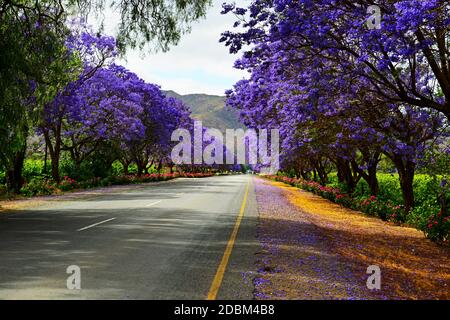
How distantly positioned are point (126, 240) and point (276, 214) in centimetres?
867

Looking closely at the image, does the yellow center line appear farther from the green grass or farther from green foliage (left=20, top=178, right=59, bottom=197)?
green foliage (left=20, top=178, right=59, bottom=197)

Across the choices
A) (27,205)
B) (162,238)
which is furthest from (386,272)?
(27,205)

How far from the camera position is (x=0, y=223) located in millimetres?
13180

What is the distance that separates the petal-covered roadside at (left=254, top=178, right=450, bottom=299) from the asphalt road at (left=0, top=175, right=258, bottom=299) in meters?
0.47

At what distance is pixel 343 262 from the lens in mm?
8852

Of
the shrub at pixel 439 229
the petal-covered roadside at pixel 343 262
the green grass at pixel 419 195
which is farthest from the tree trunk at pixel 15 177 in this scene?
the shrub at pixel 439 229

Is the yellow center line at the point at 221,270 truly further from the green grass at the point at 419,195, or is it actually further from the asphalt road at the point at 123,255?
the green grass at the point at 419,195

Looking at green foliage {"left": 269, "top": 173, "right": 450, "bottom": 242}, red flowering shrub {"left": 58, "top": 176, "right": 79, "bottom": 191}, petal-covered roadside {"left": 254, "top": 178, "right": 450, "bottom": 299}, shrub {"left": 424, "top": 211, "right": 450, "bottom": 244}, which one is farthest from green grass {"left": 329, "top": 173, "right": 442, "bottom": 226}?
red flowering shrub {"left": 58, "top": 176, "right": 79, "bottom": 191}

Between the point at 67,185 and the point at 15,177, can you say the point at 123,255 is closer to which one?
the point at 15,177

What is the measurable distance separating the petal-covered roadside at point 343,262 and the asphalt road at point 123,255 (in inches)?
18.3

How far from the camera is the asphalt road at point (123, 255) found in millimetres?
6172

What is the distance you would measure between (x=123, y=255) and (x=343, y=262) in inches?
165

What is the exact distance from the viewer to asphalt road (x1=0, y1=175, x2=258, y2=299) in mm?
6172
